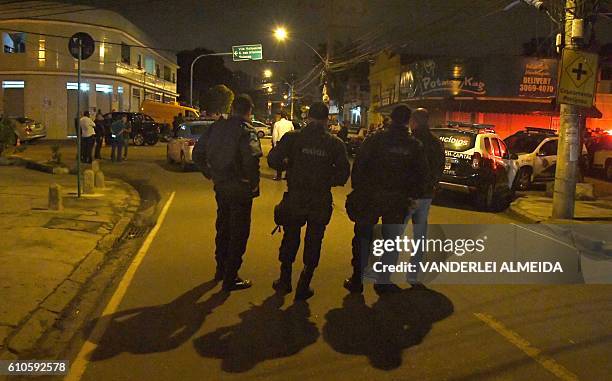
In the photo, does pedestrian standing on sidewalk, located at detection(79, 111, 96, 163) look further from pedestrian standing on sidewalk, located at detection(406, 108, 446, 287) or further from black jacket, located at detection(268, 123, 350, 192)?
black jacket, located at detection(268, 123, 350, 192)

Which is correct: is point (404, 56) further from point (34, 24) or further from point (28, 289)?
point (28, 289)

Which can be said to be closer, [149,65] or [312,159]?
[312,159]

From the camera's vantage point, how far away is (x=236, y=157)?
6.52m

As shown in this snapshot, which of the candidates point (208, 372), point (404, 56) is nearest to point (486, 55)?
point (404, 56)

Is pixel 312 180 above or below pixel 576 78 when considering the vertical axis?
below

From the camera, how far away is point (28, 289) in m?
6.62

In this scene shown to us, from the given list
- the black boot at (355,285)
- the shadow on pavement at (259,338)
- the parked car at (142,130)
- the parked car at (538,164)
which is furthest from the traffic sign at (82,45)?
the parked car at (142,130)

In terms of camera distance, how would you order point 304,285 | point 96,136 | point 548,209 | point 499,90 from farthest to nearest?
point 499,90, point 96,136, point 548,209, point 304,285

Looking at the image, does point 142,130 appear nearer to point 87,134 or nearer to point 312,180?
point 87,134

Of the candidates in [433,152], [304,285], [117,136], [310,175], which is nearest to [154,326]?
[304,285]

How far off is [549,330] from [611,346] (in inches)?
21.1

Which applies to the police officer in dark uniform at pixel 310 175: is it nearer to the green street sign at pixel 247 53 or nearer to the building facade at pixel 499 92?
the building facade at pixel 499 92

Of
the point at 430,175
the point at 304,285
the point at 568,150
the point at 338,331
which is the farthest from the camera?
the point at 568,150

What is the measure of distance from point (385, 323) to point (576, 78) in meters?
7.48
